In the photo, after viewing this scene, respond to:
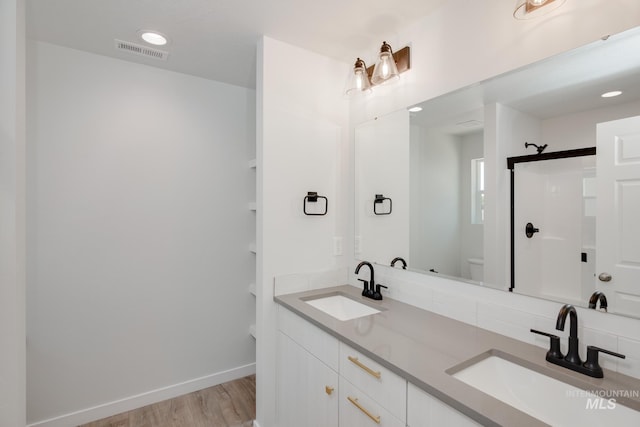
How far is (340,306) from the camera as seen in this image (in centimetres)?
199

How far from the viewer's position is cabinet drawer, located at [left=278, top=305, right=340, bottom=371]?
142cm

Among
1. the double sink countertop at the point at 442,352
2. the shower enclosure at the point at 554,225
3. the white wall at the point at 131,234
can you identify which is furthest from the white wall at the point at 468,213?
the white wall at the point at 131,234

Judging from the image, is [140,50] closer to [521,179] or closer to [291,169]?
[291,169]

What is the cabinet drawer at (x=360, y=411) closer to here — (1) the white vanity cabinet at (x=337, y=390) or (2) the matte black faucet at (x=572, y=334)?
(1) the white vanity cabinet at (x=337, y=390)

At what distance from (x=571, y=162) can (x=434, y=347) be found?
868 mm

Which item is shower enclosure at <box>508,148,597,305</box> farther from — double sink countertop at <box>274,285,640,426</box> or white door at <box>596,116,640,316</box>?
double sink countertop at <box>274,285,640,426</box>

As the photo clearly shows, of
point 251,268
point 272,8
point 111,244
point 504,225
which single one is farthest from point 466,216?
point 111,244

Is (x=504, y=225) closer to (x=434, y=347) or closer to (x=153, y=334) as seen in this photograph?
(x=434, y=347)

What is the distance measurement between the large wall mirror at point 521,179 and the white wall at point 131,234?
1330 mm

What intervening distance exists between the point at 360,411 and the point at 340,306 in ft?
2.54

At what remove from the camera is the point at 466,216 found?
1.55 meters

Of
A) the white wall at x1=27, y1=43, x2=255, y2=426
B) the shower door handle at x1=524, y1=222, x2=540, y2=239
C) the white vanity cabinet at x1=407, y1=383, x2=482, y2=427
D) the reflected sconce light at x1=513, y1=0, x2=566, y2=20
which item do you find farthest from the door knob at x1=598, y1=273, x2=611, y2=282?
the white wall at x1=27, y1=43, x2=255, y2=426

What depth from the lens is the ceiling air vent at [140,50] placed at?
1.98 meters

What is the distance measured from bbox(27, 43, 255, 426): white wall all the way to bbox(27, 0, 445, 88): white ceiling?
0.31 m
